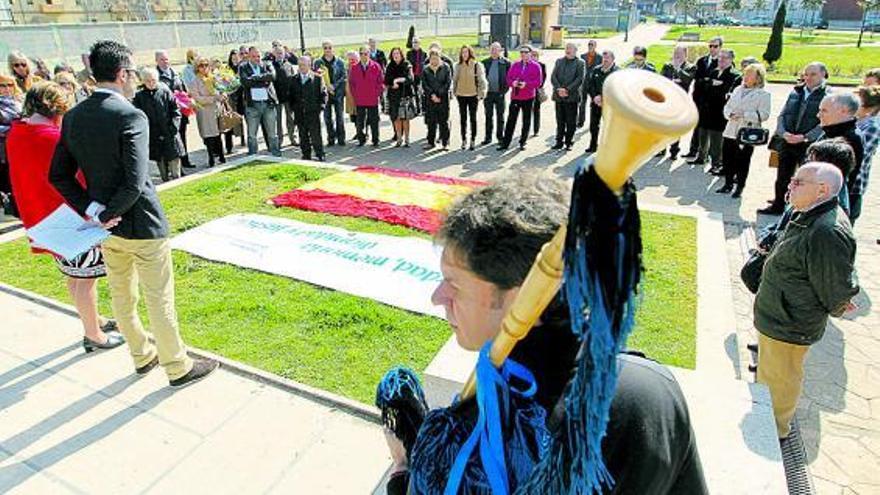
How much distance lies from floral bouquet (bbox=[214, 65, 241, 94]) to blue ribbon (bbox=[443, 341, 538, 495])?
10653 millimetres

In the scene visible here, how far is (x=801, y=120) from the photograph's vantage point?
7223mm

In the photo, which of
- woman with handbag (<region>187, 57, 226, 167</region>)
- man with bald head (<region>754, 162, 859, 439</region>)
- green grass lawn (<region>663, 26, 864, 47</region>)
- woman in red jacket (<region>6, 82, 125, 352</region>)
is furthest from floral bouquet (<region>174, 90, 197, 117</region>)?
green grass lawn (<region>663, 26, 864, 47</region>)

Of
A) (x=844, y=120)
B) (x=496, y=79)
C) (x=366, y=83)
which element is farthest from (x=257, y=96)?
(x=844, y=120)

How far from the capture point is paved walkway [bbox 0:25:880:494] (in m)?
3.46

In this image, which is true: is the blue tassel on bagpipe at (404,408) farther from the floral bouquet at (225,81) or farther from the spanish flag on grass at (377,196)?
the floral bouquet at (225,81)

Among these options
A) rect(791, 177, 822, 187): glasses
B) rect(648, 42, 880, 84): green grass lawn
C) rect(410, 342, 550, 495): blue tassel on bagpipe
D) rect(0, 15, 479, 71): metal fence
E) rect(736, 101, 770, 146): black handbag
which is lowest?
rect(648, 42, 880, 84): green grass lawn

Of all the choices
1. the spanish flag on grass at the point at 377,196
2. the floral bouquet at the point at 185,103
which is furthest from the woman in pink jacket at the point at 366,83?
the floral bouquet at the point at 185,103

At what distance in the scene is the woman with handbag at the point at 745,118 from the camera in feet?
26.2

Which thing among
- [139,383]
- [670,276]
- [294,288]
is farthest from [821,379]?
[139,383]

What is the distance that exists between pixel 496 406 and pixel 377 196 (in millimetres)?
7535

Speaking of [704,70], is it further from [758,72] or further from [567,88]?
[567,88]

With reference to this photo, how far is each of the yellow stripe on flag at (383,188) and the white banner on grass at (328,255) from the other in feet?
4.50

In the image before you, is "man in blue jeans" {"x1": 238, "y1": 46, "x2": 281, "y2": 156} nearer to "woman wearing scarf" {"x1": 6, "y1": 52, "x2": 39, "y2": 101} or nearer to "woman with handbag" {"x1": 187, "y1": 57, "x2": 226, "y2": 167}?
"woman with handbag" {"x1": 187, "y1": 57, "x2": 226, "y2": 167}

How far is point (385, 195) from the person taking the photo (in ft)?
28.3
